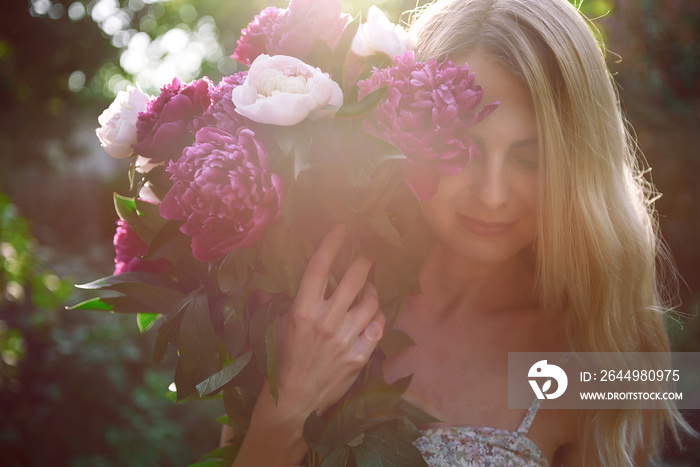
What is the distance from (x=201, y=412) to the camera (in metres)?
4.10

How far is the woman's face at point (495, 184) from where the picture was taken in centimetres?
143

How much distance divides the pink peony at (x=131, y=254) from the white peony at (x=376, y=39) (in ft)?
2.49

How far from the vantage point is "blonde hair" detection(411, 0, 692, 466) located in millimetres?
1511

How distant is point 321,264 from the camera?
1316 millimetres

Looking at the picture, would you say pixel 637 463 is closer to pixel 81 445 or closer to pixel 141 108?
pixel 141 108

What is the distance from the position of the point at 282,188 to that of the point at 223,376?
463 mm

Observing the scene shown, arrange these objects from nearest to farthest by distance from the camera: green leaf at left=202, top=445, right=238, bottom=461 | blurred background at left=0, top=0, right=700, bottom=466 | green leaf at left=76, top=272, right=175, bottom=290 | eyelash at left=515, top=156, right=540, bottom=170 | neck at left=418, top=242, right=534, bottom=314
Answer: green leaf at left=76, top=272, right=175, bottom=290 → eyelash at left=515, top=156, right=540, bottom=170 → green leaf at left=202, top=445, right=238, bottom=461 → neck at left=418, top=242, right=534, bottom=314 → blurred background at left=0, top=0, right=700, bottom=466

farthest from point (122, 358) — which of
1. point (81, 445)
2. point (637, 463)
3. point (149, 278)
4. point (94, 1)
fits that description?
point (94, 1)

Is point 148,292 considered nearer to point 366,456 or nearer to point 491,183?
point 366,456

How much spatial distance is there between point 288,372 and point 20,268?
3083 mm

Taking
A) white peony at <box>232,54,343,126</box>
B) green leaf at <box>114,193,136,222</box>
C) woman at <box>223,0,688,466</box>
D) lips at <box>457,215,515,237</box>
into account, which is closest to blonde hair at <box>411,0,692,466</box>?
woman at <box>223,0,688,466</box>

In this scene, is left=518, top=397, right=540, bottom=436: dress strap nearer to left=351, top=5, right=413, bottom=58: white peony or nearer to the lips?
the lips

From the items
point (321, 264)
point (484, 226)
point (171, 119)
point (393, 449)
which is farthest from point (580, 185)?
point (171, 119)

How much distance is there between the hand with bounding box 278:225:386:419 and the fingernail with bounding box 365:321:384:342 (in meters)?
0.05
